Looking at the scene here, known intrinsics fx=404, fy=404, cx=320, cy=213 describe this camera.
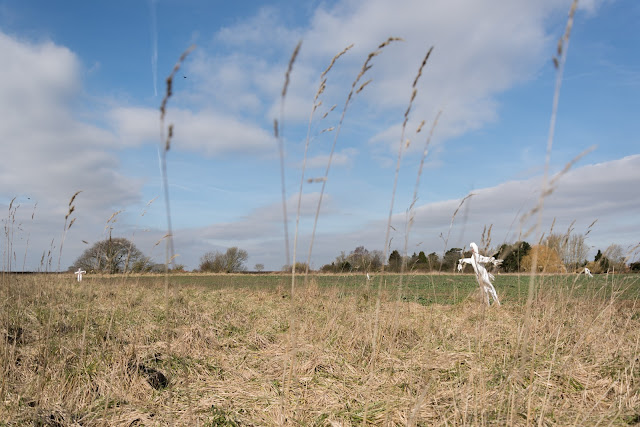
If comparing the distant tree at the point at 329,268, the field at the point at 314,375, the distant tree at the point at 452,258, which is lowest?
the field at the point at 314,375

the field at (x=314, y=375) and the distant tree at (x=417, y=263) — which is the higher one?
the distant tree at (x=417, y=263)

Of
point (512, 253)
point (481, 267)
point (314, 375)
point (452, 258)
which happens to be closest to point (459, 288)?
point (512, 253)

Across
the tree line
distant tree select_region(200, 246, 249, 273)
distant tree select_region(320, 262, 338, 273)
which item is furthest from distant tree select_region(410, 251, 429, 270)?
distant tree select_region(200, 246, 249, 273)

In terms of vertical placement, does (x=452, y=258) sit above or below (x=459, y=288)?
above

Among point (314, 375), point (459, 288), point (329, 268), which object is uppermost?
point (329, 268)

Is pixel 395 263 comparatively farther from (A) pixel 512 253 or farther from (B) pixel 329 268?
(B) pixel 329 268

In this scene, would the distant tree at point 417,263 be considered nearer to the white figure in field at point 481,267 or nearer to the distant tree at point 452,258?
the distant tree at point 452,258

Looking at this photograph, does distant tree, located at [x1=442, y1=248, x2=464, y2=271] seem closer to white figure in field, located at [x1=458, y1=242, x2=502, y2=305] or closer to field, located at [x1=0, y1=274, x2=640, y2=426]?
white figure in field, located at [x1=458, y1=242, x2=502, y2=305]

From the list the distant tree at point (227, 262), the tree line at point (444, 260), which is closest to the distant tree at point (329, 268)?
the tree line at point (444, 260)

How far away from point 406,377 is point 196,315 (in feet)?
11.6

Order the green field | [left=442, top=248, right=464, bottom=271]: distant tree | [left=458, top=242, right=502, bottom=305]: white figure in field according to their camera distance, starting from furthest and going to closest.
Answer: the green field, [left=442, top=248, right=464, bottom=271]: distant tree, [left=458, top=242, right=502, bottom=305]: white figure in field

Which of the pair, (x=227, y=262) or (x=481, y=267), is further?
(x=227, y=262)

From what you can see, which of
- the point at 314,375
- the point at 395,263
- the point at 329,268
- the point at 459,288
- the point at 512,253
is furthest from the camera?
the point at 459,288

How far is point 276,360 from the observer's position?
13.5 ft
